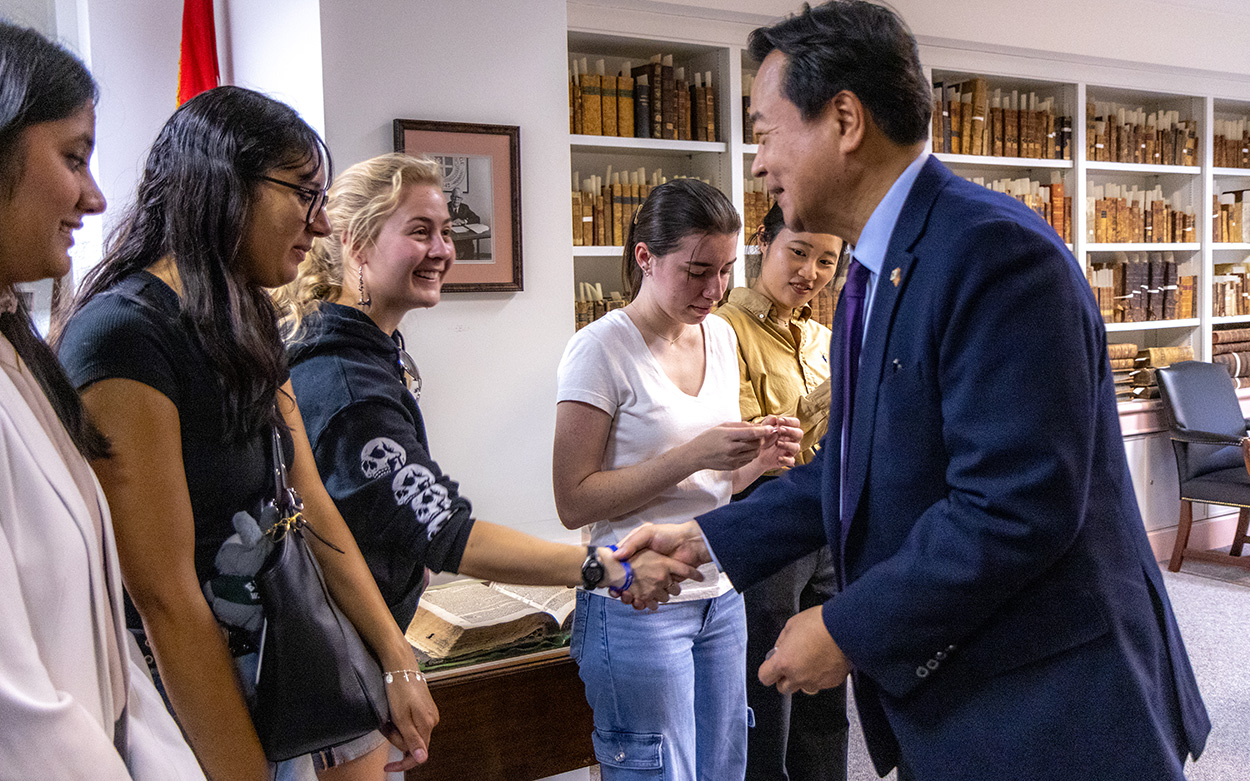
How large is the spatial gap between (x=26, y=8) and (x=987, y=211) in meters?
3.65

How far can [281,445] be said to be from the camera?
4.48ft

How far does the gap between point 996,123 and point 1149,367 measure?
195 cm

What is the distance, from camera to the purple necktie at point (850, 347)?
132 centimetres

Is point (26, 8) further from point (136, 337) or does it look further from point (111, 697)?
point (111, 697)

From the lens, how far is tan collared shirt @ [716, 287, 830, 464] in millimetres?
2469

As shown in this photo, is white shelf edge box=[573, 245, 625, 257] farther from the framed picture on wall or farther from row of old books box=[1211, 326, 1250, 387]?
row of old books box=[1211, 326, 1250, 387]

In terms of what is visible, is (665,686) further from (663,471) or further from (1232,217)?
(1232,217)

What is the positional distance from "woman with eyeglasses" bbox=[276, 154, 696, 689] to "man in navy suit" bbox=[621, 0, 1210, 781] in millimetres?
563

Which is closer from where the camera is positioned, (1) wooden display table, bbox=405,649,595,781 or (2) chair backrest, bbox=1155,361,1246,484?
(1) wooden display table, bbox=405,649,595,781

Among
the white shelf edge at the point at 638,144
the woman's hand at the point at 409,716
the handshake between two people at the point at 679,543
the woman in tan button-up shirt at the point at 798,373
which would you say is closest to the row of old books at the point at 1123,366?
the white shelf edge at the point at 638,144

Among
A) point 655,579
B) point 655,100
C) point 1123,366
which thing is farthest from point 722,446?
point 1123,366

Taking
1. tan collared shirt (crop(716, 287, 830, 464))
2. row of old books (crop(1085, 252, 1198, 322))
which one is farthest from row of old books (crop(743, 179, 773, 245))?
row of old books (crop(1085, 252, 1198, 322))


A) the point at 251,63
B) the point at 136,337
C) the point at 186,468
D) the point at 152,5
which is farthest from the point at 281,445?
the point at 152,5

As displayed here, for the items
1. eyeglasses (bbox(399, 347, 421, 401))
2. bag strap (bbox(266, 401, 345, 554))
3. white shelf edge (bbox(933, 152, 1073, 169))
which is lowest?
bag strap (bbox(266, 401, 345, 554))
